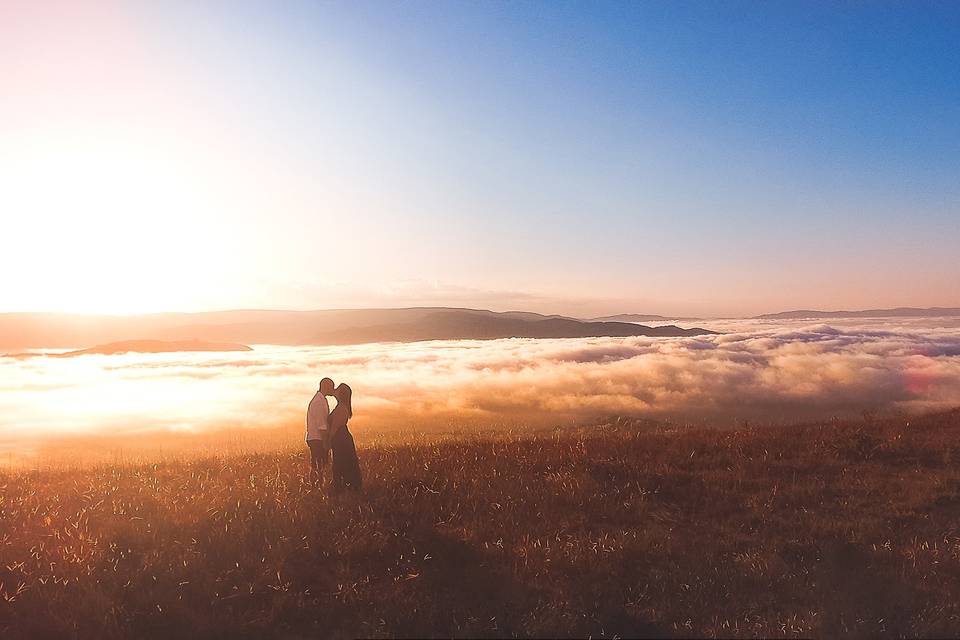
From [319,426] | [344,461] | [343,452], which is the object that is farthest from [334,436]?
[319,426]

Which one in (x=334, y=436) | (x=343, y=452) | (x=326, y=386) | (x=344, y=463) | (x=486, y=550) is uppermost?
(x=326, y=386)

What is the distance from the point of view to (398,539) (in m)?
7.72

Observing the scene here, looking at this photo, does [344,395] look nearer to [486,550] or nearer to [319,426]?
[319,426]

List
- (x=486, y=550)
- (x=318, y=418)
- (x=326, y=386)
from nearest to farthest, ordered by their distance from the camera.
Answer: (x=486, y=550) < (x=326, y=386) < (x=318, y=418)

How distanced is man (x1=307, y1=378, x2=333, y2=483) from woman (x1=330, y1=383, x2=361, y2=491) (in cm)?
38

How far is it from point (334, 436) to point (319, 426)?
74cm

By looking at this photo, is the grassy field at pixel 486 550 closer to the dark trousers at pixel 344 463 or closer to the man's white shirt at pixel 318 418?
the dark trousers at pixel 344 463

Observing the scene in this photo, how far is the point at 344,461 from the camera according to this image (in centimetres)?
952

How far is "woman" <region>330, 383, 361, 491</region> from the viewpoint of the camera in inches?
372

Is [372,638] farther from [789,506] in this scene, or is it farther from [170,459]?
[170,459]

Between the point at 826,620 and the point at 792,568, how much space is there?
4.43 ft

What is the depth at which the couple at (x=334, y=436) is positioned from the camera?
9.46 meters

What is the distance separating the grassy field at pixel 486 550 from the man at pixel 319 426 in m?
0.40

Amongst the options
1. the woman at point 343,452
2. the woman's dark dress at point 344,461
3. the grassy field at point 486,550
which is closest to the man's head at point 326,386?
the woman at point 343,452
